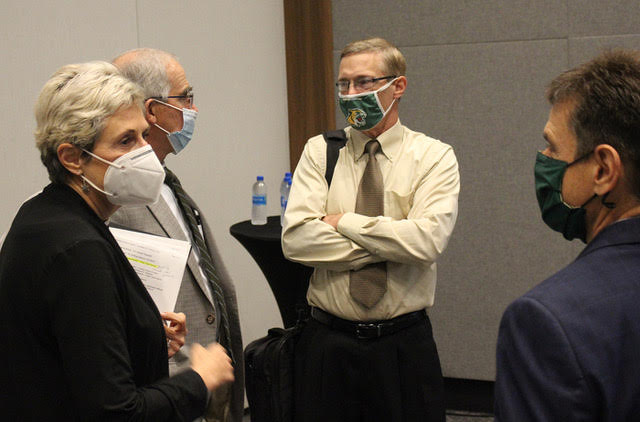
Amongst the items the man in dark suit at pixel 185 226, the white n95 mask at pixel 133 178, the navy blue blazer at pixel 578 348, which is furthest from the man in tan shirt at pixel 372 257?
the navy blue blazer at pixel 578 348

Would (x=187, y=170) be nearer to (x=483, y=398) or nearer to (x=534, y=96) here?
(x=534, y=96)

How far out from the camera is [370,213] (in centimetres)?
241

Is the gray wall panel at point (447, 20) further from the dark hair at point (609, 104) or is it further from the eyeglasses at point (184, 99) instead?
the dark hair at point (609, 104)

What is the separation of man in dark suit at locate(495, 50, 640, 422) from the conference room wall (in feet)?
8.14

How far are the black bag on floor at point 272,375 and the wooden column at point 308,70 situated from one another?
5.48ft

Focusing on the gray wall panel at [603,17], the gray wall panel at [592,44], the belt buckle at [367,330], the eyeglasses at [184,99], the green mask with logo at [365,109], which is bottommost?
the belt buckle at [367,330]

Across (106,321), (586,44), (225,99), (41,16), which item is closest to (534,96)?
(586,44)

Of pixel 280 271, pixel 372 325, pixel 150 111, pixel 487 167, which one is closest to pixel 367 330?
pixel 372 325

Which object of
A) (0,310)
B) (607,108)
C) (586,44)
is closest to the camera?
(607,108)

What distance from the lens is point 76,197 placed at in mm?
1339

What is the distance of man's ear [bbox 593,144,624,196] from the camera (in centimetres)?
110

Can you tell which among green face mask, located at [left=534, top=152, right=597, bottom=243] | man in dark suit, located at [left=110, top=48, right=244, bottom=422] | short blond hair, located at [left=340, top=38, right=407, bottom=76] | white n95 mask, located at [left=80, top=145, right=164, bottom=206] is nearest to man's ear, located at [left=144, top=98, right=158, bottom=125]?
man in dark suit, located at [left=110, top=48, right=244, bottom=422]

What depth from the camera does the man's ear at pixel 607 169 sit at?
110cm

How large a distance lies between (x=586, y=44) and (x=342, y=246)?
1930 mm
